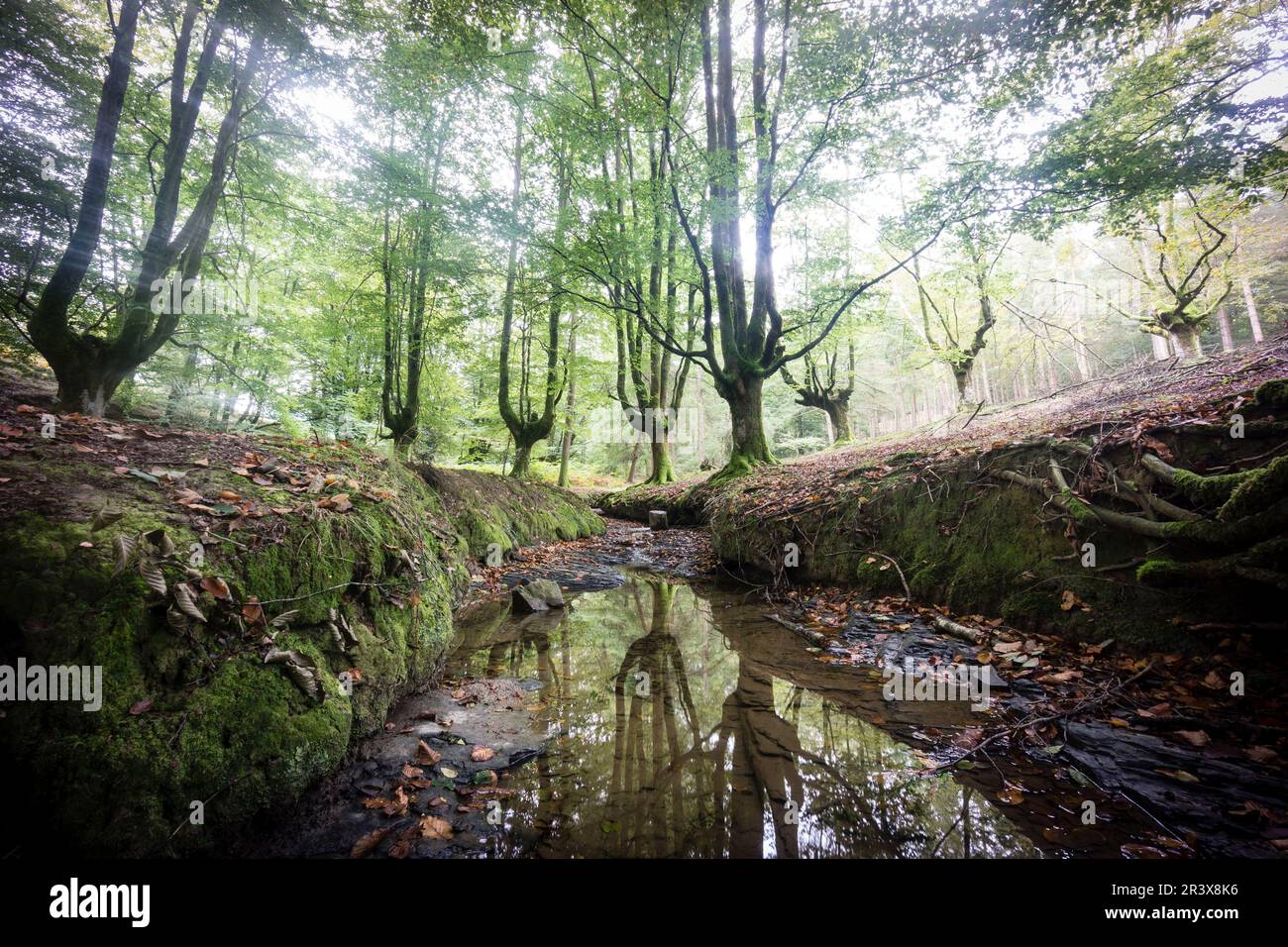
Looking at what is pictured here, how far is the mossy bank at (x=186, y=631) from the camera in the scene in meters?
1.64

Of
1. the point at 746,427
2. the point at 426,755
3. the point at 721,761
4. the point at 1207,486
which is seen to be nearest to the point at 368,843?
the point at 426,755

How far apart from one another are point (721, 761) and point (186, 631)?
9.34ft

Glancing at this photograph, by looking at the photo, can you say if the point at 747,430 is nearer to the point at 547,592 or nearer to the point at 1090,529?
the point at 547,592

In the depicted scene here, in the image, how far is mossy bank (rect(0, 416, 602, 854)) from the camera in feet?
5.39

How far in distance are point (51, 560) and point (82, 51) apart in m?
10.3

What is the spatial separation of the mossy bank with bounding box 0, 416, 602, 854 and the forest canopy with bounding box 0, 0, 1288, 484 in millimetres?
2949

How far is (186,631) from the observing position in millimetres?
2072

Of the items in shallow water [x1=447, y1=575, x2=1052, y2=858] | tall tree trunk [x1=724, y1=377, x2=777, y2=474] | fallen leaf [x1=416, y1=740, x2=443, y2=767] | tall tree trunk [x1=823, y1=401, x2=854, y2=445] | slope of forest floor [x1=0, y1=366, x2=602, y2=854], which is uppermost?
tall tree trunk [x1=823, y1=401, x2=854, y2=445]

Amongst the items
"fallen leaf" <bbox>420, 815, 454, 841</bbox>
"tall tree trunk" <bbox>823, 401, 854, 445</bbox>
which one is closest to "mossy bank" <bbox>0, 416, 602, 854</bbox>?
"fallen leaf" <bbox>420, 815, 454, 841</bbox>

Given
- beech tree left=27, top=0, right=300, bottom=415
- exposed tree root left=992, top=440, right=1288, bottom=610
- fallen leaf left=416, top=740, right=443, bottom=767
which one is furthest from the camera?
beech tree left=27, top=0, right=300, bottom=415

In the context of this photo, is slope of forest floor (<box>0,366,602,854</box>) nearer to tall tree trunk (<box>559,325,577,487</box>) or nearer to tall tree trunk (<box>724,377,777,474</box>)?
tall tree trunk (<box>724,377,777,474</box>)

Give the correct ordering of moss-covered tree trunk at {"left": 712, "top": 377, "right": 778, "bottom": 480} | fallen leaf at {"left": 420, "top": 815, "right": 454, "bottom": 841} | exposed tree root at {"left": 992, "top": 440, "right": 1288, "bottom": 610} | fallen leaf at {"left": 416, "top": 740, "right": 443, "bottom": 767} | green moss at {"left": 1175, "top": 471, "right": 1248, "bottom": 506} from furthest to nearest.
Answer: moss-covered tree trunk at {"left": 712, "top": 377, "right": 778, "bottom": 480}, green moss at {"left": 1175, "top": 471, "right": 1248, "bottom": 506}, exposed tree root at {"left": 992, "top": 440, "right": 1288, "bottom": 610}, fallen leaf at {"left": 416, "top": 740, "right": 443, "bottom": 767}, fallen leaf at {"left": 420, "top": 815, "right": 454, "bottom": 841}

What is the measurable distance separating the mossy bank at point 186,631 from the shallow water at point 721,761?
40.5 inches
